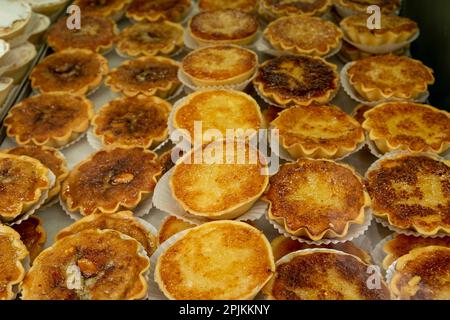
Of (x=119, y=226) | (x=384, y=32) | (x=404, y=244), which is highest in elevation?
(x=384, y=32)

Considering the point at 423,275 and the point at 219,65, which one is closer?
the point at 423,275

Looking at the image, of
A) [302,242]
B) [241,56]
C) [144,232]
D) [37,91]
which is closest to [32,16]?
[37,91]

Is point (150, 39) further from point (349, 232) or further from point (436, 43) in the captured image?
point (349, 232)

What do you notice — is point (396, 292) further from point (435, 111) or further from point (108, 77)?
point (108, 77)

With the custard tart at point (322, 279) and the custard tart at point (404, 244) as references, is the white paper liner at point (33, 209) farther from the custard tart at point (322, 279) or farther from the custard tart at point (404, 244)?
the custard tart at point (404, 244)

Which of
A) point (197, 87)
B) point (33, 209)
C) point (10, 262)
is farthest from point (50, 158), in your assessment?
point (197, 87)
